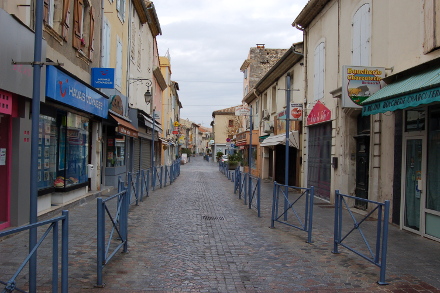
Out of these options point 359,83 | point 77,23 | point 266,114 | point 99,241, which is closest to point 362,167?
point 359,83

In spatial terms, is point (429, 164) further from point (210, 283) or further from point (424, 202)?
point (210, 283)

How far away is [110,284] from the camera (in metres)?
4.63

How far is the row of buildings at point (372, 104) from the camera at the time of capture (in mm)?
7328

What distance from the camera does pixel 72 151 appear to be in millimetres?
10969

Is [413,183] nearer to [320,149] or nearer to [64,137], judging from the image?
[320,149]

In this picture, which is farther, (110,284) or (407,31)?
(407,31)

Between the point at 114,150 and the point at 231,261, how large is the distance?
37.3 ft

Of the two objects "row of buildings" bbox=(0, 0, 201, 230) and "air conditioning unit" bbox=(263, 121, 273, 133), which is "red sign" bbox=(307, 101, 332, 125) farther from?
"air conditioning unit" bbox=(263, 121, 273, 133)

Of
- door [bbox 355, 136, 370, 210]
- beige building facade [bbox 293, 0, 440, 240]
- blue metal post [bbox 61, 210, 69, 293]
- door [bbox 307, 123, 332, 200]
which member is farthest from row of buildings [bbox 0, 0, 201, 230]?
door [bbox 355, 136, 370, 210]

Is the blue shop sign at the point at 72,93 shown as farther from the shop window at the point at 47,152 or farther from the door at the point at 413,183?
the door at the point at 413,183

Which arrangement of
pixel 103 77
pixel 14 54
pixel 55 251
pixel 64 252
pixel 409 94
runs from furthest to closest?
pixel 103 77
pixel 409 94
pixel 14 54
pixel 64 252
pixel 55 251

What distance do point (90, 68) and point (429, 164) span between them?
9530mm

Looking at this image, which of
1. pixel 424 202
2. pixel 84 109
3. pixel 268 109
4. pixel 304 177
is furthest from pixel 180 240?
pixel 268 109

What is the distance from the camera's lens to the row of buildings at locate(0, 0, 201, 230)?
22.6ft
